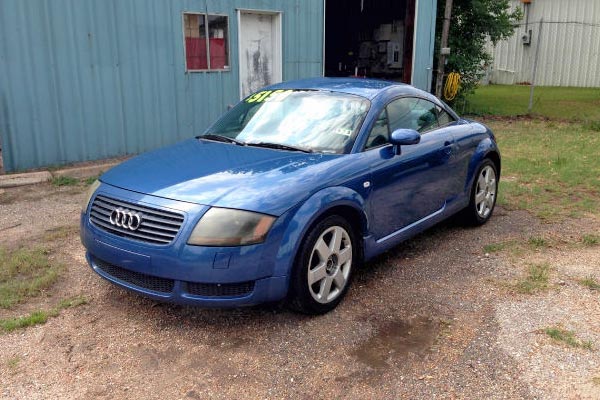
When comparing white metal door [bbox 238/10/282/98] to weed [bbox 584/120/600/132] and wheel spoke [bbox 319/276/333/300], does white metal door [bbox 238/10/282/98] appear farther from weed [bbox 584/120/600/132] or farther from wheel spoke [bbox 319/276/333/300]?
wheel spoke [bbox 319/276/333/300]

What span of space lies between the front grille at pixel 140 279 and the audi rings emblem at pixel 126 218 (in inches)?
11.9

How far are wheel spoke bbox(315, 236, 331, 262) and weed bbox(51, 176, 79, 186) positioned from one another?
496 centimetres

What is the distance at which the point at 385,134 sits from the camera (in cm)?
448

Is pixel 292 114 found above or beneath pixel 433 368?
above

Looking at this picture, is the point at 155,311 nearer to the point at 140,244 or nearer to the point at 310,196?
the point at 140,244

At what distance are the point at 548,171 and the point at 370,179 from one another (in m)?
5.27

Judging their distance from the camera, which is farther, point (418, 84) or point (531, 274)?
point (418, 84)

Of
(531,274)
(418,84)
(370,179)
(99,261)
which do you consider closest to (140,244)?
(99,261)

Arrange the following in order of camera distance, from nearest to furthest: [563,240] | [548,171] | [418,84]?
[563,240], [548,171], [418,84]

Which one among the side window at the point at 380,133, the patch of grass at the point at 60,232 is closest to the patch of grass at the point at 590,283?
the side window at the point at 380,133

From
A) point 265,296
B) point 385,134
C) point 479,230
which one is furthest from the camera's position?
point 479,230

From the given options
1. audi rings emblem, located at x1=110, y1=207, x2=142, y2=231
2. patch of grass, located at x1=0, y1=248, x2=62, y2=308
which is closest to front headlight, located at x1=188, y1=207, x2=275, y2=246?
audi rings emblem, located at x1=110, y1=207, x2=142, y2=231

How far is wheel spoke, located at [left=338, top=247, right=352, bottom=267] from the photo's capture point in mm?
3877

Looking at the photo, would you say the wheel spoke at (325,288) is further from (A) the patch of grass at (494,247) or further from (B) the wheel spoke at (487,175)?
(B) the wheel spoke at (487,175)
